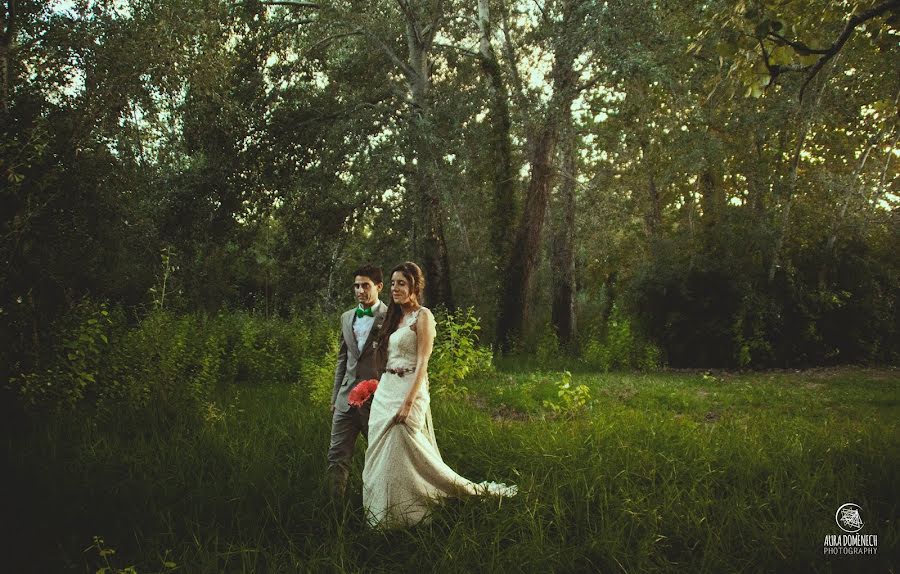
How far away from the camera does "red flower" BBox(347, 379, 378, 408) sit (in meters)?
4.27

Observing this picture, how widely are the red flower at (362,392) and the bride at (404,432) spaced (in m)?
0.11

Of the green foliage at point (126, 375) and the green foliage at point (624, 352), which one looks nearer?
the green foliage at point (126, 375)

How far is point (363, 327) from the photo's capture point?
470 centimetres

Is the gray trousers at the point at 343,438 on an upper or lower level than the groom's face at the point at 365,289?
lower

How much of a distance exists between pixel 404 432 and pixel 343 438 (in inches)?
32.5

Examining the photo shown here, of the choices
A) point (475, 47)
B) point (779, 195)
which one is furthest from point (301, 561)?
point (475, 47)

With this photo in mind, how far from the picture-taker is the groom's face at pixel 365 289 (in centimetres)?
461

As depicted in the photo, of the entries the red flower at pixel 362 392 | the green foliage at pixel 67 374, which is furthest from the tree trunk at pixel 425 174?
the red flower at pixel 362 392

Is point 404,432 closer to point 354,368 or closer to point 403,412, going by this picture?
point 403,412

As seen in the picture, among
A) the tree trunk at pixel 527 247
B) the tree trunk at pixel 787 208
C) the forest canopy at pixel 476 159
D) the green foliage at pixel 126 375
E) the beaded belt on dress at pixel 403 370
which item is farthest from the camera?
the tree trunk at pixel 527 247

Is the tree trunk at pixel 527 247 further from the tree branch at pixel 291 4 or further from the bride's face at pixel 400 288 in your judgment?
the bride's face at pixel 400 288

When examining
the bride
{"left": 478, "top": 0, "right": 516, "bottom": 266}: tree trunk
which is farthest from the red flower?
{"left": 478, "top": 0, "right": 516, "bottom": 266}: tree trunk

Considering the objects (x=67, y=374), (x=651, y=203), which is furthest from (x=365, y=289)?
(x=651, y=203)

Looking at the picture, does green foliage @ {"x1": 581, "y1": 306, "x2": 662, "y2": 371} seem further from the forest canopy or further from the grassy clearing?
the grassy clearing
